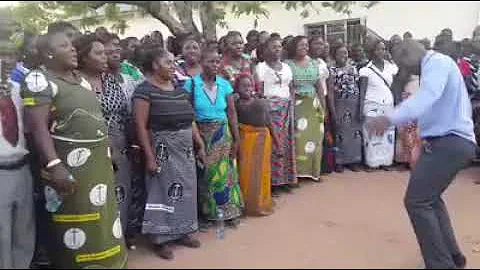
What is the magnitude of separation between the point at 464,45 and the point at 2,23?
3.07 meters

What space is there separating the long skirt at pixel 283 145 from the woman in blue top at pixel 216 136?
0.66m

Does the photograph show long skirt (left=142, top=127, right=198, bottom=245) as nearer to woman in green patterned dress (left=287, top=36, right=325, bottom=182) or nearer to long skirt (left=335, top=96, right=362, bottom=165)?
woman in green patterned dress (left=287, top=36, right=325, bottom=182)

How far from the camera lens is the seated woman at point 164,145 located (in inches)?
110

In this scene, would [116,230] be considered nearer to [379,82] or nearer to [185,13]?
[185,13]

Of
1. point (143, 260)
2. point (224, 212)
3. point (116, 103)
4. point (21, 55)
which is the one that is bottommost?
point (224, 212)

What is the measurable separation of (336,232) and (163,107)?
3.70ft

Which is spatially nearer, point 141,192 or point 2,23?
point 2,23

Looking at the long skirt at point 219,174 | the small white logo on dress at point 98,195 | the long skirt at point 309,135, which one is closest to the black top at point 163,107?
the long skirt at point 219,174

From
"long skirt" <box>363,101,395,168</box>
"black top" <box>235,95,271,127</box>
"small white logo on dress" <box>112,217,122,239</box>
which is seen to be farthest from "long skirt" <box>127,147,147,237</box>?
"long skirt" <box>363,101,395,168</box>

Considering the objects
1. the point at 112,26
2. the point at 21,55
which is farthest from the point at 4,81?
the point at 112,26

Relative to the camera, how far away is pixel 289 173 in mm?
4391

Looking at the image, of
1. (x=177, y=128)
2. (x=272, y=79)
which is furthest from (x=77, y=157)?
(x=272, y=79)

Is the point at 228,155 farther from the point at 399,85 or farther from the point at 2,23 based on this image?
the point at 2,23

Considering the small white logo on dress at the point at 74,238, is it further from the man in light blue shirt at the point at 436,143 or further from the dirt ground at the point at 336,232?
the man in light blue shirt at the point at 436,143
